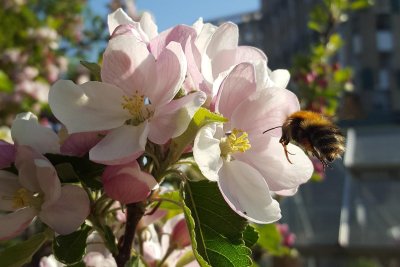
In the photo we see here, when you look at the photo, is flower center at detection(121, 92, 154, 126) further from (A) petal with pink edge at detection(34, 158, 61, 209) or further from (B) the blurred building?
(B) the blurred building

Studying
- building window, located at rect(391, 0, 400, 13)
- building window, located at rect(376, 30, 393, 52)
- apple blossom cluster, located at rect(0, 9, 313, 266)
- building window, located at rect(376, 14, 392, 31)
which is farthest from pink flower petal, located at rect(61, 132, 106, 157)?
building window, located at rect(391, 0, 400, 13)

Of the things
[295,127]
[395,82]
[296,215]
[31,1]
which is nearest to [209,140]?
[295,127]

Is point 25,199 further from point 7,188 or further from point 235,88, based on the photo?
point 235,88

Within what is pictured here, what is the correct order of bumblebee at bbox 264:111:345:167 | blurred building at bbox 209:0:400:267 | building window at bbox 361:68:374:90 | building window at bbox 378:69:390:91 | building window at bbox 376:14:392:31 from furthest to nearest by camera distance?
1. building window at bbox 376:14:392:31
2. building window at bbox 378:69:390:91
3. building window at bbox 361:68:374:90
4. blurred building at bbox 209:0:400:267
5. bumblebee at bbox 264:111:345:167

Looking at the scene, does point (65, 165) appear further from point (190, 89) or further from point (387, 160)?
point (387, 160)

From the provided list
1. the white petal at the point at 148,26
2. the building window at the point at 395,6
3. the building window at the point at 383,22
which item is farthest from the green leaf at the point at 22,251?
the building window at the point at 395,6

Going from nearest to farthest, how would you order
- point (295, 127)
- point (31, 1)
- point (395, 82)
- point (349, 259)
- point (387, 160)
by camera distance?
point (295, 127)
point (31, 1)
point (349, 259)
point (387, 160)
point (395, 82)
